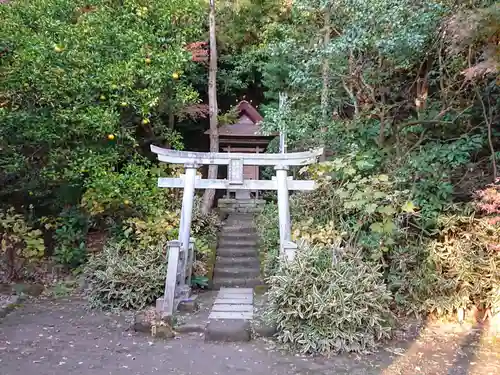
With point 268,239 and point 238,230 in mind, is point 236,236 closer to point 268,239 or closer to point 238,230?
point 238,230

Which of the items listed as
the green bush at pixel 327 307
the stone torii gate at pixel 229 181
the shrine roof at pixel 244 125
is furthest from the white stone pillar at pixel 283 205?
the shrine roof at pixel 244 125

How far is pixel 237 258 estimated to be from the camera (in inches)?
300

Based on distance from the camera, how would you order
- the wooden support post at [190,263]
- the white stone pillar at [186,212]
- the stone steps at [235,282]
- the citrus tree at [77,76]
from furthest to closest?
the stone steps at [235,282] < the citrus tree at [77,76] < the wooden support post at [190,263] < the white stone pillar at [186,212]

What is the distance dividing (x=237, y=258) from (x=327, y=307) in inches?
132

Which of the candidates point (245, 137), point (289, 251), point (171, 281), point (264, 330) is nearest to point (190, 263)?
point (171, 281)

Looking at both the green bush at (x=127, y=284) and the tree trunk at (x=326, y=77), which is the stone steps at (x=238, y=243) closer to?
the green bush at (x=127, y=284)

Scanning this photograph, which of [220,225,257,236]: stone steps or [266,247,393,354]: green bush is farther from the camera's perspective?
[220,225,257,236]: stone steps

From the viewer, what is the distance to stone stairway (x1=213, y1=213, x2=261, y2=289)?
22.7 ft

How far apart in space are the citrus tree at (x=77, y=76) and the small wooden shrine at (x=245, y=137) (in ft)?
10.9

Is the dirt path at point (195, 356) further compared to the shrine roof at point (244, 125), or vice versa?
the shrine roof at point (244, 125)

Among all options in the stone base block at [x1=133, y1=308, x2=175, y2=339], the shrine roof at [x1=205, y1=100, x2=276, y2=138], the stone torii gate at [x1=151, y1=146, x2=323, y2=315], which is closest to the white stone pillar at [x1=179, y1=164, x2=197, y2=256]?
the stone torii gate at [x1=151, y1=146, x2=323, y2=315]

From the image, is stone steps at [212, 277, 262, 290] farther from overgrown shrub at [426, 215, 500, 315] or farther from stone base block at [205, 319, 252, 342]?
overgrown shrub at [426, 215, 500, 315]

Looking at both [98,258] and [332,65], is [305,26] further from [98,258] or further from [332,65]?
[98,258]

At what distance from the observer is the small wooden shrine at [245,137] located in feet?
35.1
